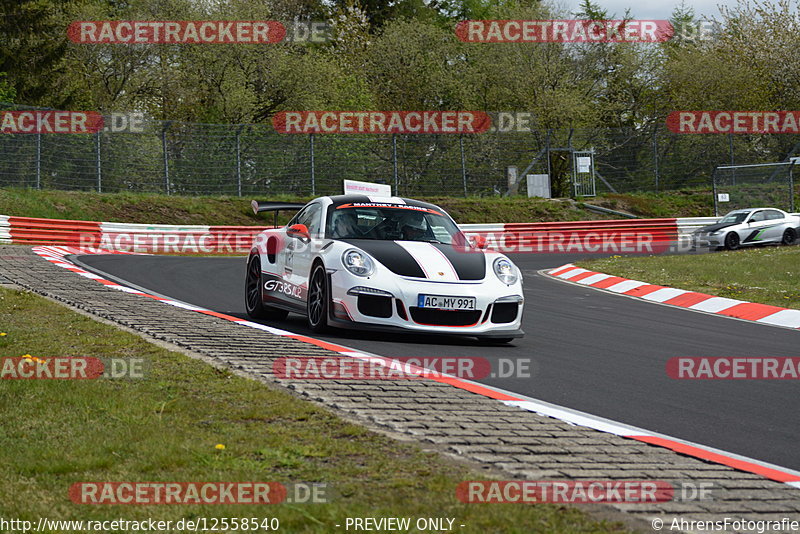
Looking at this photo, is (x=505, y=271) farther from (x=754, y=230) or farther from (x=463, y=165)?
(x=463, y=165)

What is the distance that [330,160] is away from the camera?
32.5 metres

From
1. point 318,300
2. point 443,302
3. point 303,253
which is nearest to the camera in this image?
point 443,302

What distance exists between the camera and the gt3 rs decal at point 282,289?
1012cm

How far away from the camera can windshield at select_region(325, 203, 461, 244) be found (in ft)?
33.3

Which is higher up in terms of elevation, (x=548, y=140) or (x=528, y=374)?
(x=548, y=140)

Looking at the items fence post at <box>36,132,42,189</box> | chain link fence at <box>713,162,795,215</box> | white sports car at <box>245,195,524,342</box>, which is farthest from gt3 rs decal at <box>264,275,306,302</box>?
chain link fence at <box>713,162,795,215</box>

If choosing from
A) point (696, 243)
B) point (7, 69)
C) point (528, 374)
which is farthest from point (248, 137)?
point (528, 374)

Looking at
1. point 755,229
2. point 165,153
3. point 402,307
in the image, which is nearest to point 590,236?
point 755,229

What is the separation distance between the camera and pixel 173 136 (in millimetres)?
Result: 30000

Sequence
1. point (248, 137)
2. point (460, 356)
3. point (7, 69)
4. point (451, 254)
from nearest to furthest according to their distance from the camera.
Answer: point (460, 356) → point (451, 254) → point (248, 137) → point (7, 69)

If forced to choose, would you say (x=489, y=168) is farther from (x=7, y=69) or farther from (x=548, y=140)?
(x=7, y=69)

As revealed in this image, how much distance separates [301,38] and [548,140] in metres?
16.3

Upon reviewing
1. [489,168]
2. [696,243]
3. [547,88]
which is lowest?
[696,243]

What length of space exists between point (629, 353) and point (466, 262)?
1750mm
